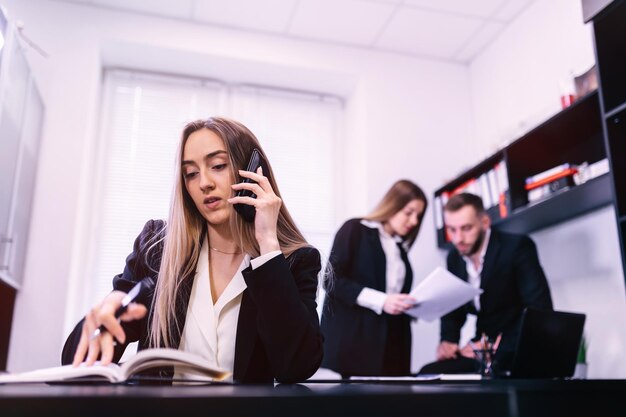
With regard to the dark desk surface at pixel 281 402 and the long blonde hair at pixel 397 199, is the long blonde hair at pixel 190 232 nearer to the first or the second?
the dark desk surface at pixel 281 402

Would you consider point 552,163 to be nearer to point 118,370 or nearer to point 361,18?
point 361,18

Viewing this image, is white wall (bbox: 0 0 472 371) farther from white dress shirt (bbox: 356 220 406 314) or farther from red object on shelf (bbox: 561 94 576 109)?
red object on shelf (bbox: 561 94 576 109)

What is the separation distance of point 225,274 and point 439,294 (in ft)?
4.04

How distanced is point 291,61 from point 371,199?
1.02m

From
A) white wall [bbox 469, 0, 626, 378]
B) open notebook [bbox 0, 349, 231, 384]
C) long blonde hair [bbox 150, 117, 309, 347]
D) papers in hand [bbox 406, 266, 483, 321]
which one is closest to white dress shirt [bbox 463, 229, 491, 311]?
papers in hand [bbox 406, 266, 483, 321]

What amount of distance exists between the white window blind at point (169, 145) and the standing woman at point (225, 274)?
6.64 ft

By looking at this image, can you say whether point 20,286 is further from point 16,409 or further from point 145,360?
point 16,409

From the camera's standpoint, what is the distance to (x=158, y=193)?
11.7 ft

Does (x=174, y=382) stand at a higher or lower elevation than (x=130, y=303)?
lower

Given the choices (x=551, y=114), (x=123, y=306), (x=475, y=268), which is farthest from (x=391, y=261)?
(x=123, y=306)

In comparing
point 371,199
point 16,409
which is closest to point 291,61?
point 371,199

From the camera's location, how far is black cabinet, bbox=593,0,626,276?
82.6 inches

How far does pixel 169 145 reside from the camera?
3.69 metres

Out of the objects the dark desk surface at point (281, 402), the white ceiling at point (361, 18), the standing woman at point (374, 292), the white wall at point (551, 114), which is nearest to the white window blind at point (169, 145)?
the white ceiling at point (361, 18)
